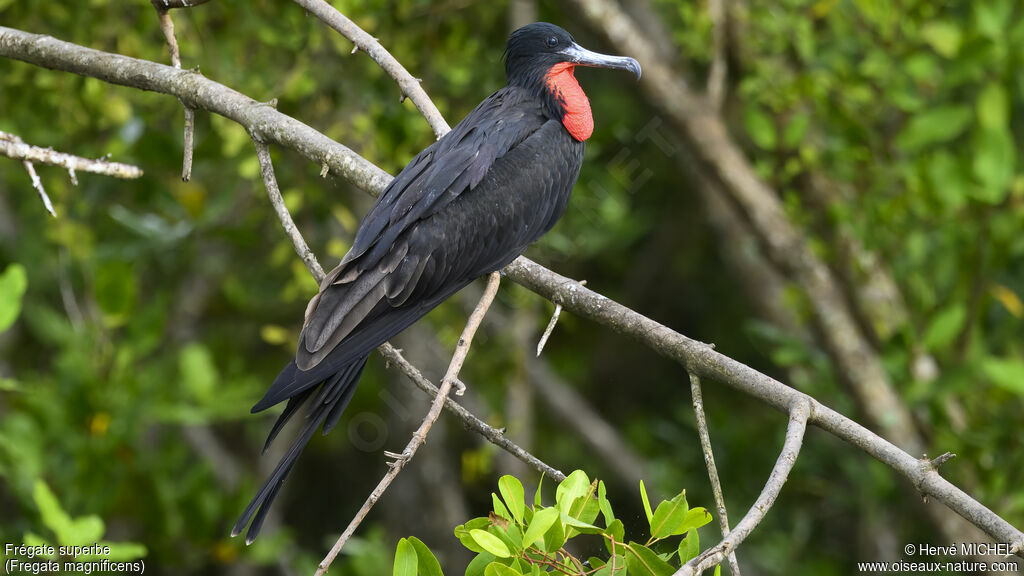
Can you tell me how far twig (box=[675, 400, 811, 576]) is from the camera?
4.74 feet

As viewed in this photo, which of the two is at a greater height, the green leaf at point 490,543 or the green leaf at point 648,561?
the green leaf at point 648,561

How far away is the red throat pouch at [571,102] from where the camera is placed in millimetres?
2686

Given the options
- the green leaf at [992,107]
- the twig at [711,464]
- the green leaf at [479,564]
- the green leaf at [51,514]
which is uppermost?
the green leaf at [992,107]

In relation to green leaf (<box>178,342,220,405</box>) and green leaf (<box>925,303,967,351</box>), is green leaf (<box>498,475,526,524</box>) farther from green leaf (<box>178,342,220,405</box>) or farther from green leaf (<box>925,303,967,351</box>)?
green leaf (<box>178,342,220,405</box>)

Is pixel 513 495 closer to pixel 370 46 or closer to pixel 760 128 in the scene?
pixel 370 46

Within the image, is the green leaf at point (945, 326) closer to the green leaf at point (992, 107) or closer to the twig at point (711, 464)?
the green leaf at point (992, 107)

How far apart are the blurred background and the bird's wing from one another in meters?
1.03

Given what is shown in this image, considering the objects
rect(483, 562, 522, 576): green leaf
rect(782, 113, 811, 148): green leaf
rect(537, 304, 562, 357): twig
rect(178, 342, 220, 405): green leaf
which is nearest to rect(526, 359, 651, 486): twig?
rect(178, 342, 220, 405): green leaf

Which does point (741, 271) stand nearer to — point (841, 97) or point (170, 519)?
point (841, 97)

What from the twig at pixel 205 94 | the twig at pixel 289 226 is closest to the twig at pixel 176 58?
the twig at pixel 205 94

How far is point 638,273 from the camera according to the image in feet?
19.0

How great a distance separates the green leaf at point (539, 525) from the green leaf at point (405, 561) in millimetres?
197

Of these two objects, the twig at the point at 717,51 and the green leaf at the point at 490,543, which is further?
the twig at the point at 717,51

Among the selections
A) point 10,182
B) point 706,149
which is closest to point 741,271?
point 706,149
